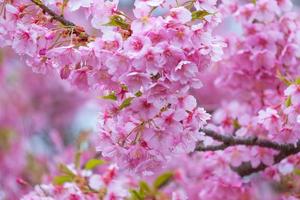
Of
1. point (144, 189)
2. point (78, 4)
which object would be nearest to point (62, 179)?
A: point (144, 189)

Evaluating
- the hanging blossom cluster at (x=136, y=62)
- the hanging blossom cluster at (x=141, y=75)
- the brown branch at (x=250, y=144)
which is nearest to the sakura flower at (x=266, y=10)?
the hanging blossom cluster at (x=141, y=75)

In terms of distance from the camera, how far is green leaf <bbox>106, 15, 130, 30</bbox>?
70.7 inches


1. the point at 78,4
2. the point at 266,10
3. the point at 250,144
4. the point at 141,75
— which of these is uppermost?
the point at 78,4

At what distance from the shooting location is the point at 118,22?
1.80 metres

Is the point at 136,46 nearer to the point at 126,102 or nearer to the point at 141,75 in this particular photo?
the point at 141,75

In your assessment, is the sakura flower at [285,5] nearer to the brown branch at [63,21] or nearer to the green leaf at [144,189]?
the green leaf at [144,189]

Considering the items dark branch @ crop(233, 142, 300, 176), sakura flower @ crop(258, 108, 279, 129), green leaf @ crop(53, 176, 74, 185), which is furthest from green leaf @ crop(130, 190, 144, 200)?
sakura flower @ crop(258, 108, 279, 129)

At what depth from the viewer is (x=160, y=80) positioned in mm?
1689

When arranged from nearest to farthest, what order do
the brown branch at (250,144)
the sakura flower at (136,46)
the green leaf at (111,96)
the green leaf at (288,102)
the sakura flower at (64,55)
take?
1. the sakura flower at (136,46)
2. the sakura flower at (64,55)
3. the green leaf at (111,96)
4. the green leaf at (288,102)
5. the brown branch at (250,144)

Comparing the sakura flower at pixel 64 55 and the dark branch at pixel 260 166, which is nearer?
the sakura flower at pixel 64 55

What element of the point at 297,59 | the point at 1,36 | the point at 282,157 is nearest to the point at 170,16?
the point at 1,36

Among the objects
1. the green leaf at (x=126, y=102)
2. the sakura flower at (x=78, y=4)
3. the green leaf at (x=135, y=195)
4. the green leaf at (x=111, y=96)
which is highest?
the sakura flower at (x=78, y=4)

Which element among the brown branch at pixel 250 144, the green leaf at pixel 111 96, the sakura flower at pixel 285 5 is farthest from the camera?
the sakura flower at pixel 285 5

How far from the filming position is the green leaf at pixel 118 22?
1.79 metres
